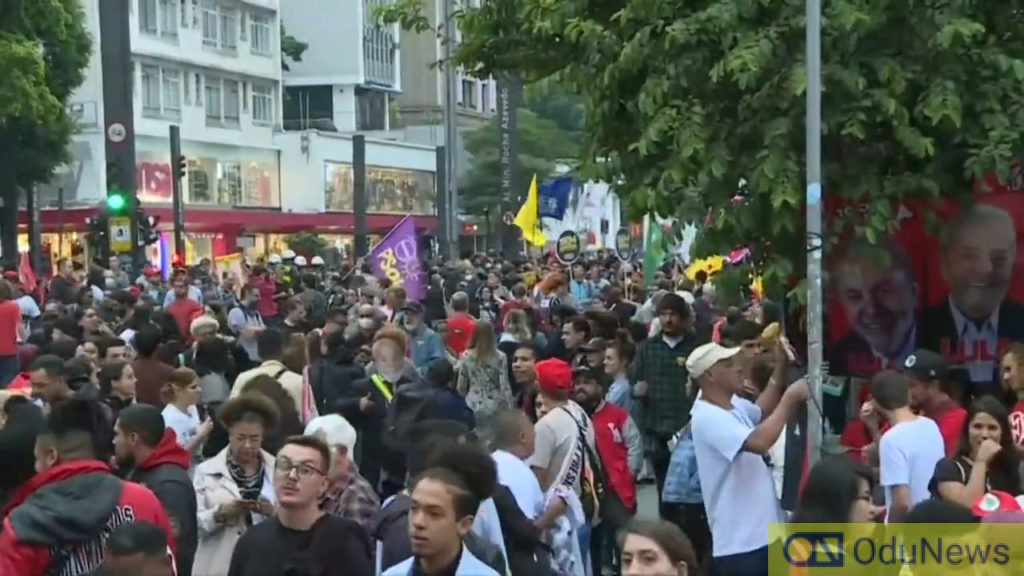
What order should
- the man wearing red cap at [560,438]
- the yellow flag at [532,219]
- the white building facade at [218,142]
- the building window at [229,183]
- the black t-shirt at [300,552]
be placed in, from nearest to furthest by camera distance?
the black t-shirt at [300,552] < the man wearing red cap at [560,438] < the yellow flag at [532,219] < the white building facade at [218,142] < the building window at [229,183]

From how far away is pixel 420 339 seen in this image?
1527 centimetres

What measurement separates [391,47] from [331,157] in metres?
17.0

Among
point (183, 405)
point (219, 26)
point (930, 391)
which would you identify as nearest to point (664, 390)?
point (930, 391)

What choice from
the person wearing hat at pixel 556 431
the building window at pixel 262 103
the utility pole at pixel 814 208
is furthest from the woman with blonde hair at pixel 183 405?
the building window at pixel 262 103

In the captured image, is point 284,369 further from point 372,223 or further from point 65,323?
point 372,223

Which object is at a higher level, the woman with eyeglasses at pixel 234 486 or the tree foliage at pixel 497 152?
the tree foliage at pixel 497 152

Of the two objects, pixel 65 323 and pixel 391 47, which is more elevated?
pixel 391 47

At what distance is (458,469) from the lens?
20.8 ft

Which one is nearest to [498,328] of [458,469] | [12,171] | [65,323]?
[65,323]

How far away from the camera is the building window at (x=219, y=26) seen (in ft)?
207

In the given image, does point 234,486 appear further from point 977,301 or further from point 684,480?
point 977,301

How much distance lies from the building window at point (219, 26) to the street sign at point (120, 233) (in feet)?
126

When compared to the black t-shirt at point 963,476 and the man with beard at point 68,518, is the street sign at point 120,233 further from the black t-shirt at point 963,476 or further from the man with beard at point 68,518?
the black t-shirt at point 963,476

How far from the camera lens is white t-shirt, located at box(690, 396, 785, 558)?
7.81m
